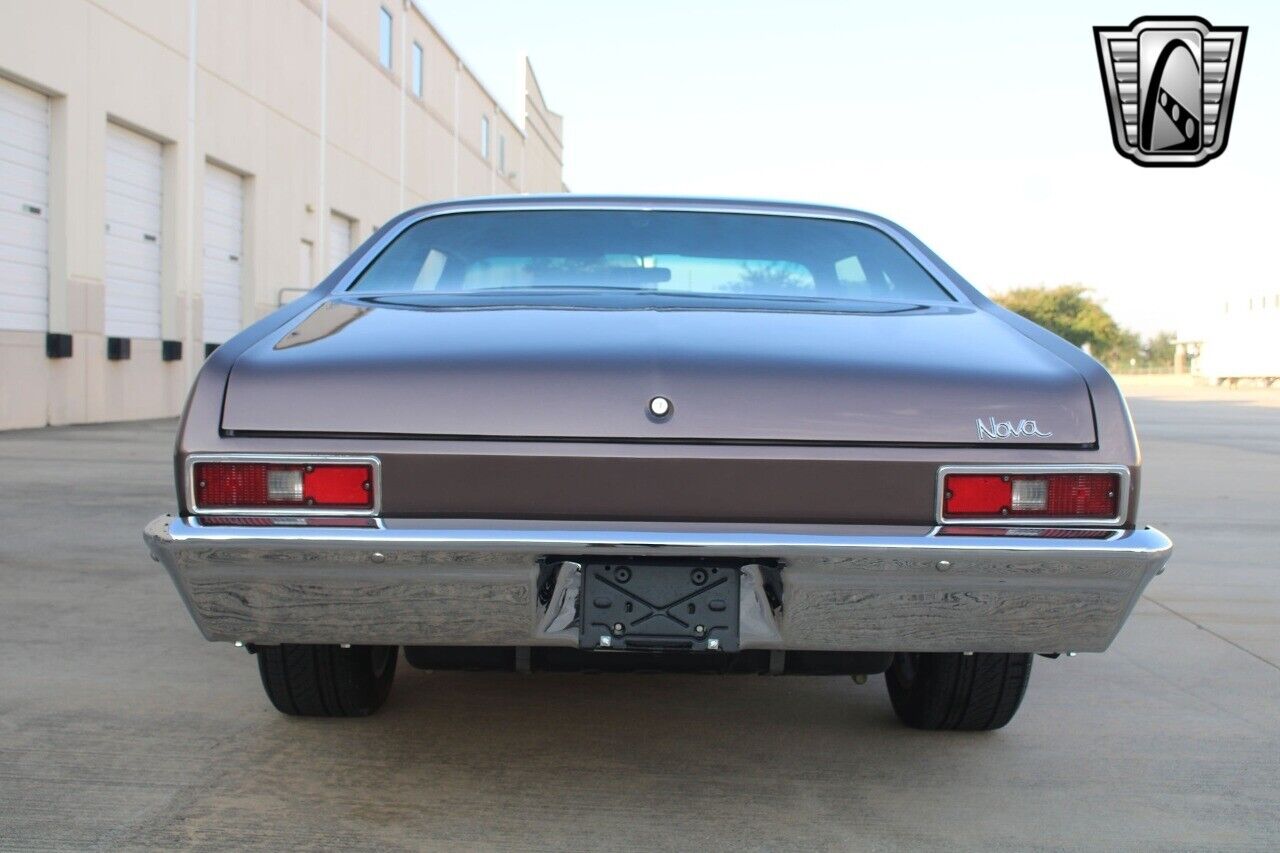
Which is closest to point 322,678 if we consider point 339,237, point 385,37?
point 339,237

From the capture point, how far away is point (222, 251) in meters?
17.3

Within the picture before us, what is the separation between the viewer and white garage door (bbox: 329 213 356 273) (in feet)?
71.8

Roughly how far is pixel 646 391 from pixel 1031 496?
0.73 m

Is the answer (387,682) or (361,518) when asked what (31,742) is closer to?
(387,682)

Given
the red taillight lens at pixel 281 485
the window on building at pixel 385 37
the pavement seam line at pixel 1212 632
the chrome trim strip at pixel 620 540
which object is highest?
the window on building at pixel 385 37

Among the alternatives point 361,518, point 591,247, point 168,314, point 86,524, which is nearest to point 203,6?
point 168,314

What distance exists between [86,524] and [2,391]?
6.20 meters

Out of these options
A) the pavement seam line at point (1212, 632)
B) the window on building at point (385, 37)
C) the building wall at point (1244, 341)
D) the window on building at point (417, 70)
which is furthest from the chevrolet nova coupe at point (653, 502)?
the building wall at point (1244, 341)

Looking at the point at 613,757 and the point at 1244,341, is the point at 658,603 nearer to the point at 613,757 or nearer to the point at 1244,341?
the point at 613,757

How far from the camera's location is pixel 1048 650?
2.47m

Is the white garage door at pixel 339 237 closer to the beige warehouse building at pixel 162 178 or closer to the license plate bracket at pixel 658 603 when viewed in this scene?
the beige warehouse building at pixel 162 178

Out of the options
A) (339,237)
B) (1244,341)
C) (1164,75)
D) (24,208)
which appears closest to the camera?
(24,208)

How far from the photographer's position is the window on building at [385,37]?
2392 centimetres

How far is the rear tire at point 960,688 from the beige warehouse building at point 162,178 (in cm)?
502
